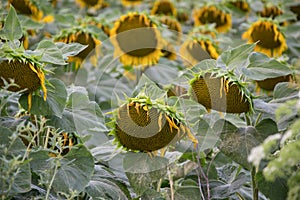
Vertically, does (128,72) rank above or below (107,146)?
below

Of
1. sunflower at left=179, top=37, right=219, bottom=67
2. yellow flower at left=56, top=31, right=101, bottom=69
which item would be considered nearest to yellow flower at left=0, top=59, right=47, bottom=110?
yellow flower at left=56, top=31, right=101, bottom=69

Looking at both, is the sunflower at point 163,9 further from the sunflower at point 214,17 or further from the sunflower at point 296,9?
the sunflower at point 296,9

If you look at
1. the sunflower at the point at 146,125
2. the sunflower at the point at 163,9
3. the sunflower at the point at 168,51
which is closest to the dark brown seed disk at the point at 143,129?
the sunflower at the point at 146,125

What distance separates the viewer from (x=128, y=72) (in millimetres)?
2057

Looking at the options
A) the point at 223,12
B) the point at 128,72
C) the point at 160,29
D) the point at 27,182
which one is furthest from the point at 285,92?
the point at 223,12

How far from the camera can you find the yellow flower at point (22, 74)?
1065mm

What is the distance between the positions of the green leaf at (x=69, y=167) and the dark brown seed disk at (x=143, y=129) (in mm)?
82

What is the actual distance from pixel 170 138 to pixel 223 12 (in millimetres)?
1321

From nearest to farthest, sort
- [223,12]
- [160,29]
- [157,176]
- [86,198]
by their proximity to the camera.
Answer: [157,176], [86,198], [160,29], [223,12]

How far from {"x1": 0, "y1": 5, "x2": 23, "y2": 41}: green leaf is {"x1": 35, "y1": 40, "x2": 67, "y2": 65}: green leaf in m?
0.05

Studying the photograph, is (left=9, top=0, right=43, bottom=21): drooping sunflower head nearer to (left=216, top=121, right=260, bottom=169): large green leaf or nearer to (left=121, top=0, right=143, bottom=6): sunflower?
(left=121, top=0, right=143, bottom=6): sunflower

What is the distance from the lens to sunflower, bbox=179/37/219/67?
1849 millimetres

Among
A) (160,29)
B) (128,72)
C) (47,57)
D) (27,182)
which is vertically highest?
(47,57)

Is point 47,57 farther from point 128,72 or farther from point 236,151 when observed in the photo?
point 128,72
